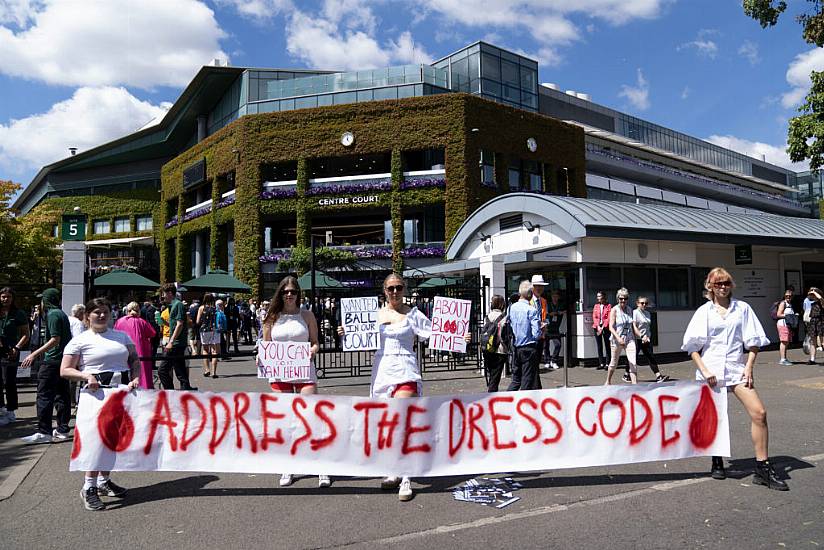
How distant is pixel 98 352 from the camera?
5.21m

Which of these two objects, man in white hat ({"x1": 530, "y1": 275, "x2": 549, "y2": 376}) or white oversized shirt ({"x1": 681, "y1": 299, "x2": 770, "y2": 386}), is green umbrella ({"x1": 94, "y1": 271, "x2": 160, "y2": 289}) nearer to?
man in white hat ({"x1": 530, "y1": 275, "x2": 549, "y2": 376})

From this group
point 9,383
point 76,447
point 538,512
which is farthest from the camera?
point 9,383

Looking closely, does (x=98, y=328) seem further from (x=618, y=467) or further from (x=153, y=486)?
(x=618, y=467)

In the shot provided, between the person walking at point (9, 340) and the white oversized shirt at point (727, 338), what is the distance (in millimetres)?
8598

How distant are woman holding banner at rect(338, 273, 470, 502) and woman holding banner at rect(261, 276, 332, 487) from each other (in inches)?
25.4

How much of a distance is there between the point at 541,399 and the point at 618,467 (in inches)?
49.0

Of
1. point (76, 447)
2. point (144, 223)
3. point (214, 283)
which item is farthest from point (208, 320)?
point (144, 223)

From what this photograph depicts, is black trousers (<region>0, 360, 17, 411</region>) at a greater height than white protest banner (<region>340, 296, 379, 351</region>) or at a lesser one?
lesser

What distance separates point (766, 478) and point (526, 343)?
123 inches

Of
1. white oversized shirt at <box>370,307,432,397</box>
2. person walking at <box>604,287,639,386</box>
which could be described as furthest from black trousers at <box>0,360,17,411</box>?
person walking at <box>604,287,639,386</box>

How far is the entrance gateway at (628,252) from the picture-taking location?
48.4 feet

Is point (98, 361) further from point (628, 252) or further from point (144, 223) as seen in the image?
point (144, 223)

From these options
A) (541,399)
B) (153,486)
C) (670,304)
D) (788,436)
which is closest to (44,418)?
(153,486)

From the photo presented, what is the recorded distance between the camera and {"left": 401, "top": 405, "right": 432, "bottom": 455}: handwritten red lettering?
514 centimetres
